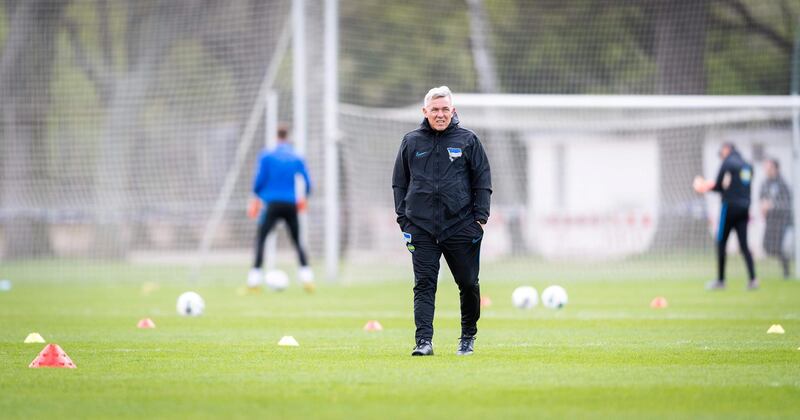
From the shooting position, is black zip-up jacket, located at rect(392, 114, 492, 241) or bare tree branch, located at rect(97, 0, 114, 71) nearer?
black zip-up jacket, located at rect(392, 114, 492, 241)

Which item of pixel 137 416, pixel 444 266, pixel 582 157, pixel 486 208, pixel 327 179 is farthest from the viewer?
pixel 582 157

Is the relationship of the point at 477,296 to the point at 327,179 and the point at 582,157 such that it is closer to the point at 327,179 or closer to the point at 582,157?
the point at 327,179

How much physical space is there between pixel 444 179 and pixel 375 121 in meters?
13.7

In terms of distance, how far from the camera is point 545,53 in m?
26.7

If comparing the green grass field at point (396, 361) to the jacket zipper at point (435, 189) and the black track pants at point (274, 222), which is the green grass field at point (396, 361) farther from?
the black track pants at point (274, 222)

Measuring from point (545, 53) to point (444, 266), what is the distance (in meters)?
5.79

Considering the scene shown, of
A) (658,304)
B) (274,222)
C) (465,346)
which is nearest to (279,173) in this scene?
(274,222)

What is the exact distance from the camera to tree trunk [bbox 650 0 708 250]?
2539 centimetres

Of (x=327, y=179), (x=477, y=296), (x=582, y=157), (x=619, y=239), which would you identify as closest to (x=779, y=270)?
(x=619, y=239)

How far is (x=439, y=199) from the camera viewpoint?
9578mm

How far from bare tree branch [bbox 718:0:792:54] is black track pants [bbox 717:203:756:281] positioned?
28.3 ft

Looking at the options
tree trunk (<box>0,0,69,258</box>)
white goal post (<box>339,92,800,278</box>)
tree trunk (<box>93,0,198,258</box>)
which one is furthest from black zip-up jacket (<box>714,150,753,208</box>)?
tree trunk (<box>0,0,69,258</box>)

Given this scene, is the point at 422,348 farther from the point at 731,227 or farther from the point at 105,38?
the point at 105,38

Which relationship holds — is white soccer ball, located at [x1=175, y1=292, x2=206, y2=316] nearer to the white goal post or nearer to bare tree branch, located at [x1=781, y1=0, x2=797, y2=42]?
the white goal post
